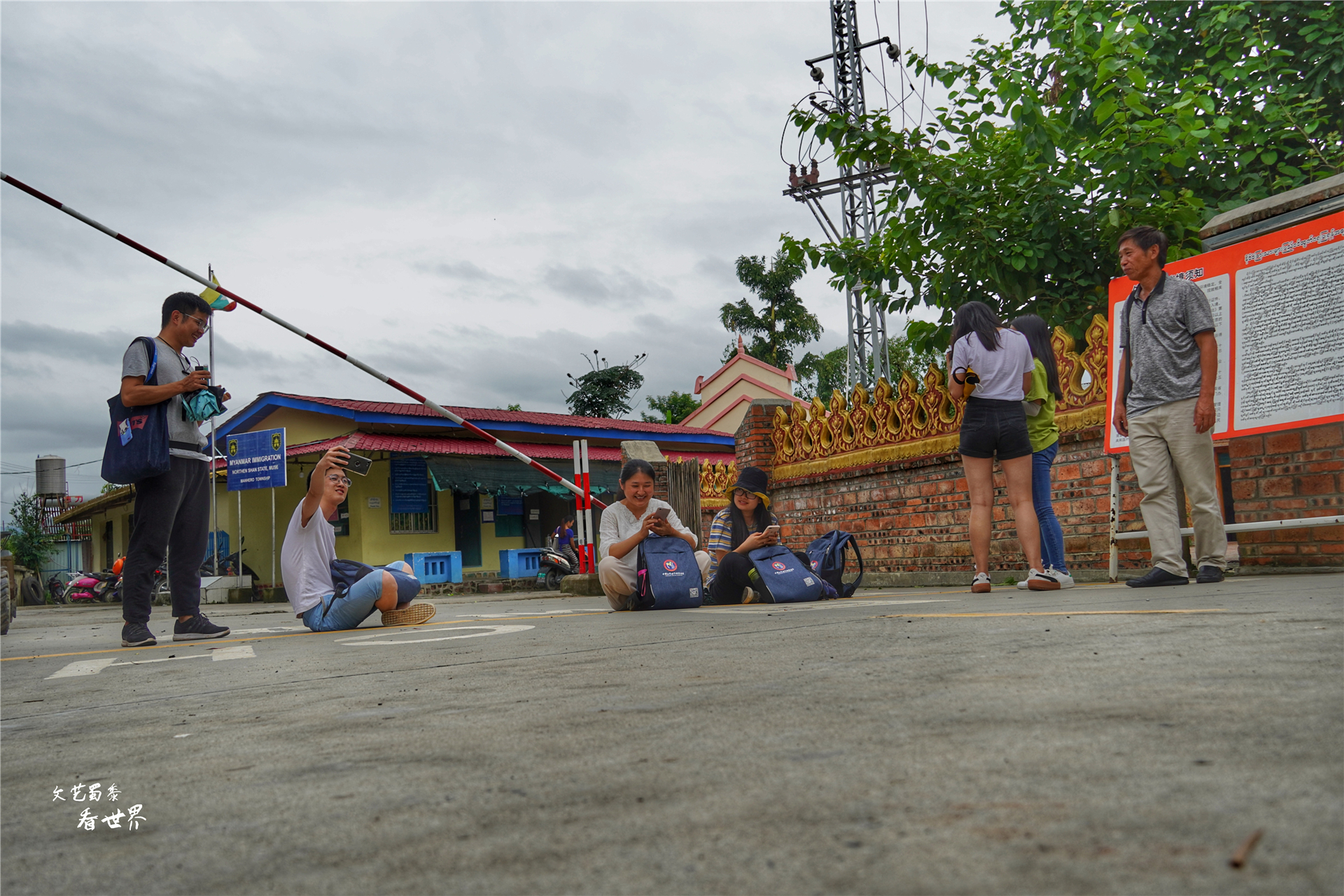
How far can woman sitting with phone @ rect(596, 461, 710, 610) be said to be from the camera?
22.3 feet

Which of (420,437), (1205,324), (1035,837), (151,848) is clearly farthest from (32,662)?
(420,437)

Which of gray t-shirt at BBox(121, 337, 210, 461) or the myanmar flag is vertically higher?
the myanmar flag

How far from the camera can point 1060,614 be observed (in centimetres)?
364

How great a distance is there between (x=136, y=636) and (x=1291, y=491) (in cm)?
690

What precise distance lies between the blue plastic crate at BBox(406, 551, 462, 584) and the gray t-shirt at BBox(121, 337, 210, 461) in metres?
14.4

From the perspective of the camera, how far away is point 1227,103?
971 cm

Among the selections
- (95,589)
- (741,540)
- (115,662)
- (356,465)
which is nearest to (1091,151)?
(741,540)

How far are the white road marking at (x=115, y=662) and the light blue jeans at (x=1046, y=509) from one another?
4.72m

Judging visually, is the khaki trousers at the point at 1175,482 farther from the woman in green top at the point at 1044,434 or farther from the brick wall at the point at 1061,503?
the brick wall at the point at 1061,503

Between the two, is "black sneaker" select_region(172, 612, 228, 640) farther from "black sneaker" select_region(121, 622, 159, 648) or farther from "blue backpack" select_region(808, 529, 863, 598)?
"blue backpack" select_region(808, 529, 863, 598)

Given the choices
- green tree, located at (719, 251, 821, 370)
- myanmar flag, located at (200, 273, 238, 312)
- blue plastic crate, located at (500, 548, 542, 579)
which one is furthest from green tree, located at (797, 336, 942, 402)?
myanmar flag, located at (200, 273, 238, 312)

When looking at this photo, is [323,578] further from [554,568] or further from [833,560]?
[554,568]

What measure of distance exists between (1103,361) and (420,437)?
1537 cm

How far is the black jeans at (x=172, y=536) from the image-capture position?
5213 mm
